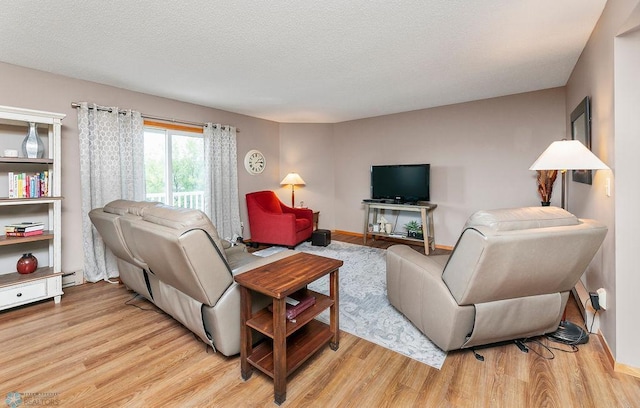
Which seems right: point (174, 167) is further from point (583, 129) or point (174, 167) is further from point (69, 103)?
point (583, 129)

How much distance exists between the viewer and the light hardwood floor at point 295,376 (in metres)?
1.49

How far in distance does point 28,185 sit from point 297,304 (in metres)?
2.88

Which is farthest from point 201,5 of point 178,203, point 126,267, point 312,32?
point 178,203

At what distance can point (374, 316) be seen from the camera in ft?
7.79

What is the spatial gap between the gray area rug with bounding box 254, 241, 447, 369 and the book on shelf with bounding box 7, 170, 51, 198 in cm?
284

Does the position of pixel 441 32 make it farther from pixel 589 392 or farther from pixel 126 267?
pixel 126 267

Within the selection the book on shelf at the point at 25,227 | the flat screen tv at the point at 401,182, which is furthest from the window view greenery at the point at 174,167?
the flat screen tv at the point at 401,182

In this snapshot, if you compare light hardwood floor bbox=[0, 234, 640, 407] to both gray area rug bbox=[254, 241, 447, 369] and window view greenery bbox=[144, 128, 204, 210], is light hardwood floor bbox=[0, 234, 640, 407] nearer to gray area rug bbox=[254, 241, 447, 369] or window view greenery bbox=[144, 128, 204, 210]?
gray area rug bbox=[254, 241, 447, 369]

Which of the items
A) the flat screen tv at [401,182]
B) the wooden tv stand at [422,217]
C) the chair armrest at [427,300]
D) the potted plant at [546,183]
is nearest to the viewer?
the chair armrest at [427,300]

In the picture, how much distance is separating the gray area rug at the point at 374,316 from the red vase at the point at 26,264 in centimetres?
275

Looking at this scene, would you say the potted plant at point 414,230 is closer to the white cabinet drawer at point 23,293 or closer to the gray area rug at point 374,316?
the gray area rug at point 374,316

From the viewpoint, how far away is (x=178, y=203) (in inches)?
165

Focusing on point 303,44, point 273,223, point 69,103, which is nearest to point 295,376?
point 303,44

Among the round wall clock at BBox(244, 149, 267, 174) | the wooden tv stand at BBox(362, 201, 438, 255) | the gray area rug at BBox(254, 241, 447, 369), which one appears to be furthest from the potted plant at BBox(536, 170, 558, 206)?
the round wall clock at BBox(244, 149, 267, 174)
